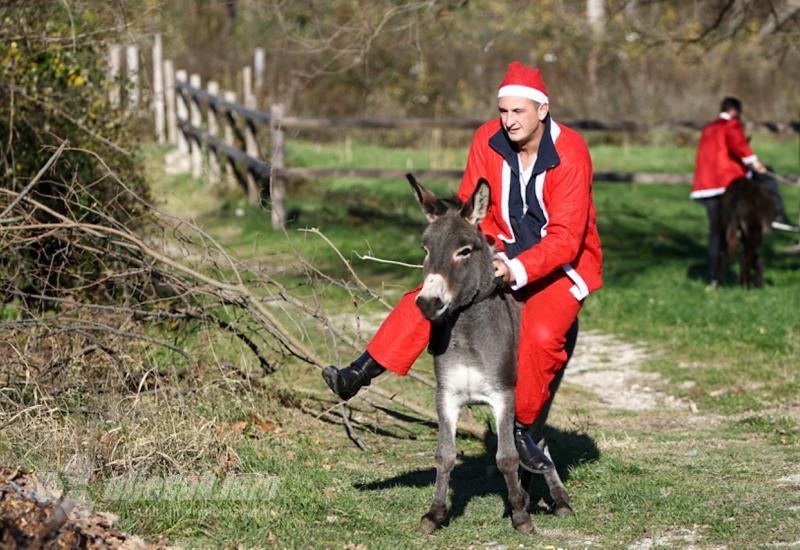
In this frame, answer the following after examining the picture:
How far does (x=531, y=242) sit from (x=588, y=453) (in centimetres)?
224

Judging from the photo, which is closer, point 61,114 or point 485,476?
point 485,476

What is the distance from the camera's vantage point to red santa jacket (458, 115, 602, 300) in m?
6.20

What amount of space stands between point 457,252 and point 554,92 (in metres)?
24.3

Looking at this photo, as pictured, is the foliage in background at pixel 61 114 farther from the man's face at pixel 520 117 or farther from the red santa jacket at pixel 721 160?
the red santa jacket at pixel 721 160

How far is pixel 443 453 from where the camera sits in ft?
20.7

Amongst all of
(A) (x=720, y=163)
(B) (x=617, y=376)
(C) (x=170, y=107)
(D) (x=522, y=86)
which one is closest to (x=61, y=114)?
(B) (x=617, y=376)

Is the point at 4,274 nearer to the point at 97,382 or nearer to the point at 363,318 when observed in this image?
the point at 97,382

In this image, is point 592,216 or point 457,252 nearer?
point 457,252

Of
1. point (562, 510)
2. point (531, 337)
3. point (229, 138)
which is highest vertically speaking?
point (531, 337)

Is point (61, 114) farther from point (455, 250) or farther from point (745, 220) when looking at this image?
point (745, 220)

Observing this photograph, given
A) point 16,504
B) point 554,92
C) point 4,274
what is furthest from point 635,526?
point 554,92

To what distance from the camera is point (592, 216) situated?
21.7 feet

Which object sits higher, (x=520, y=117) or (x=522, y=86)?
(x=522, y=86)

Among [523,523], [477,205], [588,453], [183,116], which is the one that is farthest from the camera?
[183,116]
